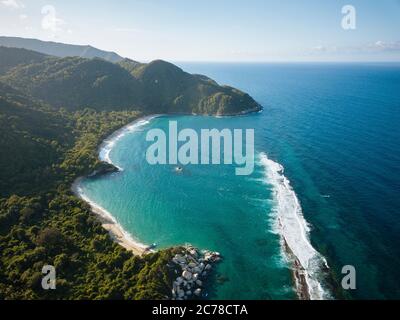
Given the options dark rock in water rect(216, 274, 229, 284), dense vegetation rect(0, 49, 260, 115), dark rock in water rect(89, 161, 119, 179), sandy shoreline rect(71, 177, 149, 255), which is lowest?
dark rock in water rect(216, 274, 229, 284)

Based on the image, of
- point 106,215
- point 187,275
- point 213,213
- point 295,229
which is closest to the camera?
point 187,275

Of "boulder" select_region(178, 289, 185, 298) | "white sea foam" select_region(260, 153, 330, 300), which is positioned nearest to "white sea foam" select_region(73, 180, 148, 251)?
"boulder" select_region(178, 289, 185, 298)

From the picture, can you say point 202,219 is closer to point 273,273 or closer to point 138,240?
point 138,240

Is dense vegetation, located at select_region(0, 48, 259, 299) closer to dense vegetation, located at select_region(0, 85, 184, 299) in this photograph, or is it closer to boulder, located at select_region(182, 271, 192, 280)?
dense vegetation, located at select_region(0, 85, 184, 299)

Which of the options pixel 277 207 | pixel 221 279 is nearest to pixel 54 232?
pixel 221 279

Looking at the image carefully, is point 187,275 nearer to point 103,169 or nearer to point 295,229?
point 295,229
